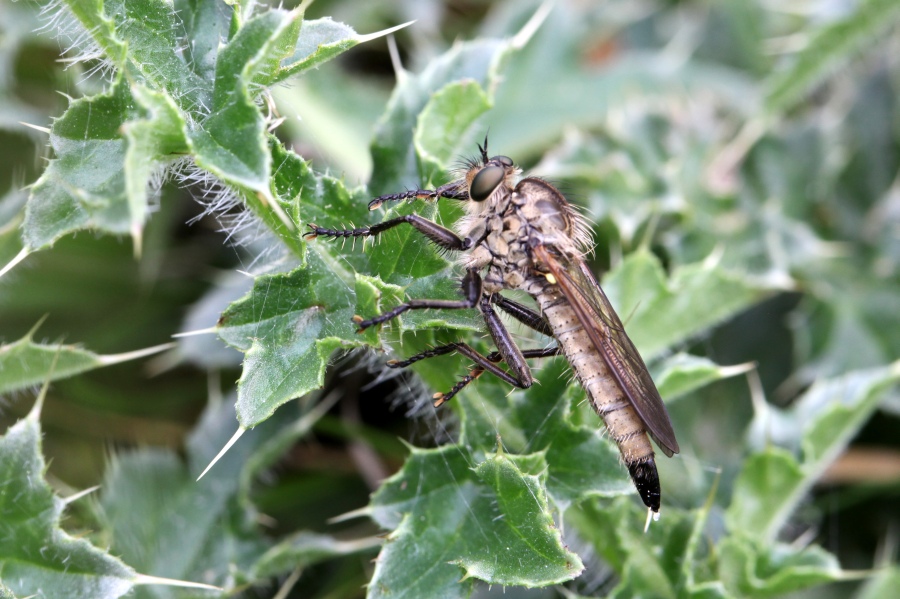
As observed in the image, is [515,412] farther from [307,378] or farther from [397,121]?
[397,121]

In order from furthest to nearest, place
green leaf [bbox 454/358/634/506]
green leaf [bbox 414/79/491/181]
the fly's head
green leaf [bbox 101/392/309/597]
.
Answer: green leaf [bbox 101/392/309/597], the fly's head, green leaf [bbox 414/79/491/181], green leaf [bbox 454/358/634/506]

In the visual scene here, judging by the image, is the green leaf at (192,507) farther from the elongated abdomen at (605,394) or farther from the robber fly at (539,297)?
the elongated abdomen at (605,394)

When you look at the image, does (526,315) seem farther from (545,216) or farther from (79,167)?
(79,167)

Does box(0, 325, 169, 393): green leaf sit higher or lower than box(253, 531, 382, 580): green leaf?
higher

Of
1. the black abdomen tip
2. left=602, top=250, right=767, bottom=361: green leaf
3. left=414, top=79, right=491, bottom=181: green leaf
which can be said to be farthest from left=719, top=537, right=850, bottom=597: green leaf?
left=414, top=79, right=491, bottom=181: green leaf

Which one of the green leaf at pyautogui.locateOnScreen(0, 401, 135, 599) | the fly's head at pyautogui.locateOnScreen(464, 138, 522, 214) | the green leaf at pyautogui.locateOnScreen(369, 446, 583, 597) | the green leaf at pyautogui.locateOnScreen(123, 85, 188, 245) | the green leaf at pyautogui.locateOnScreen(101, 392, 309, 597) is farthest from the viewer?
the green leaf at pyautogui.locateOnScreen(101, 392, 309, 597)

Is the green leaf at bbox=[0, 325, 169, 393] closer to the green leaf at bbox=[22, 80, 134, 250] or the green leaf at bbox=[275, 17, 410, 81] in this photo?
the green leaf at bbox=[22, 80, 134, 250]

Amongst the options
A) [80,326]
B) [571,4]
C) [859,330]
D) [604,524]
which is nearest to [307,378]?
[604,524]
